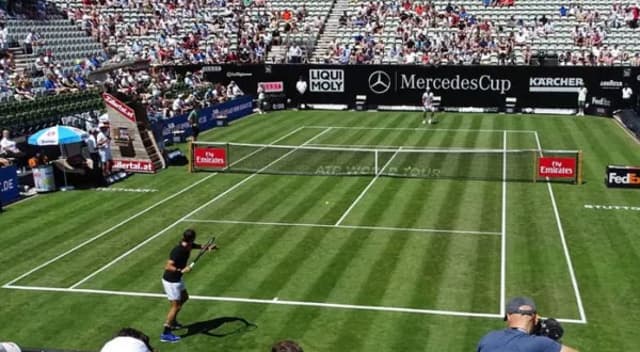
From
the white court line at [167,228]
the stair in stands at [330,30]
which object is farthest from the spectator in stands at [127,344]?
the stair in stands at [330,30]

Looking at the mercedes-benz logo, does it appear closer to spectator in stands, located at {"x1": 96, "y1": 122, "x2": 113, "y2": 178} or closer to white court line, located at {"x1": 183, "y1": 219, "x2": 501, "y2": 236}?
spectator in stands, located at {"x1": 96, "y1": 122, "x2": 113, "y2": 178}

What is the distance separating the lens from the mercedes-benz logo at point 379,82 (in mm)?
52312

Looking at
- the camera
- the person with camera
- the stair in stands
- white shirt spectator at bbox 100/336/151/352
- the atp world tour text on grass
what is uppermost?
the stair in stands

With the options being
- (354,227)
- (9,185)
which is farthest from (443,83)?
(9,185)

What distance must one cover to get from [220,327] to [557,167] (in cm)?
1784

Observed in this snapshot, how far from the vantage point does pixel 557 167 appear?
99.3ft

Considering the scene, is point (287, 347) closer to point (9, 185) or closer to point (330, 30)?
point (9, 185)

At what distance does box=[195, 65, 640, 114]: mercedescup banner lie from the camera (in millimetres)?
48875

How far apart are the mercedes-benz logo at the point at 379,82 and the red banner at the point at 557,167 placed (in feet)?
75.4

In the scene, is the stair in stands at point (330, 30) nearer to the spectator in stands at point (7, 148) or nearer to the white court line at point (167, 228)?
the white court line at point (167, 228)

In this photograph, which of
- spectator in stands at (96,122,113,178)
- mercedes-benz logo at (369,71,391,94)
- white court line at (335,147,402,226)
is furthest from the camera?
mercedes-benz logo at (369,71,391,94)

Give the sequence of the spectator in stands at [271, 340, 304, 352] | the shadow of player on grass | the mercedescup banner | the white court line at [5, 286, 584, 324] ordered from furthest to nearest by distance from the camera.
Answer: the mercedescup banner
the white court line at [5, 286, 584, 324]
the shadow of player on grass
the spectator in stands at [271, 340, 304, 352]

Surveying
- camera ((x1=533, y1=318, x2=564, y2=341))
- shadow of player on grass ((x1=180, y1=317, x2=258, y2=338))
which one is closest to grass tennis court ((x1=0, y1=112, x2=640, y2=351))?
shadow of player on grass ((x1=180, y1=317, x2=258, y2=338))

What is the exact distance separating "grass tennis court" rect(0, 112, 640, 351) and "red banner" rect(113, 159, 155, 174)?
37.3 inches
